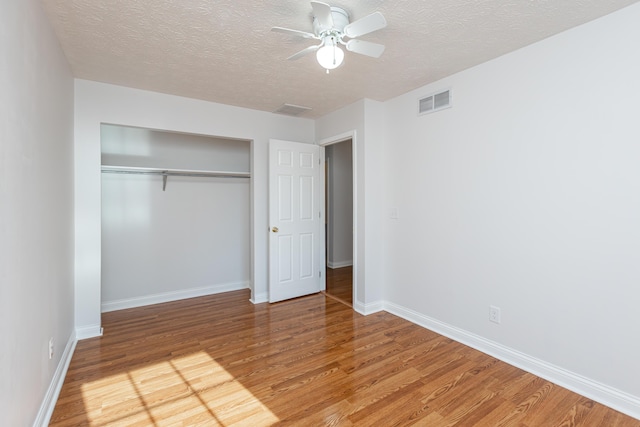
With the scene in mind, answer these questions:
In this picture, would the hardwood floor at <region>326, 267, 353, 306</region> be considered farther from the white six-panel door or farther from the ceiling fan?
the ceiling fan

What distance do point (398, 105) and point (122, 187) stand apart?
3.41m

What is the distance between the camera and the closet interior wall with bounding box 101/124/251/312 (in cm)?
371

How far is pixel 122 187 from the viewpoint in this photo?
374cm

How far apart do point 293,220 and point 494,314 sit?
2.47m

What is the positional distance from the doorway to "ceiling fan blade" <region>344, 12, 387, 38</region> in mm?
4053

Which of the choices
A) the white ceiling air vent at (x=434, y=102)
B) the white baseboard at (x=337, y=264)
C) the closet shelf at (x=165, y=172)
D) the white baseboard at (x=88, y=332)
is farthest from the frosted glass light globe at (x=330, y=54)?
the white baseboard at (x=337, y=264)

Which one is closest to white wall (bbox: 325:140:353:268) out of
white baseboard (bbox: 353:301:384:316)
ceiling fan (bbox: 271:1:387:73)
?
white baseboard (bbox: 353:301:384:316)

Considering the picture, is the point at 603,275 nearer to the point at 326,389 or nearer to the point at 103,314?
the point at 326,389

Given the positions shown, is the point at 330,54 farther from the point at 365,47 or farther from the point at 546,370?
the point at 546,370

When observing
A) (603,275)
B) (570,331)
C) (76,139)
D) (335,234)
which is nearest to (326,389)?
(570,331)

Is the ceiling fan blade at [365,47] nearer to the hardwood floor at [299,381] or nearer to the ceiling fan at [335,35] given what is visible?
the ceiling fan at [335,35]

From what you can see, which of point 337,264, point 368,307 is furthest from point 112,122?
point 337,264

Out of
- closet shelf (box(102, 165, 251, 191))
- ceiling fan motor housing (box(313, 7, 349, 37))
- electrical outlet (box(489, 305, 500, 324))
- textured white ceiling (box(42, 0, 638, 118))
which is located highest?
textured white ceiling (box(42, 0, 638, 118))

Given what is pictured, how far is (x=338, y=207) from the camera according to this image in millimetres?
6160
